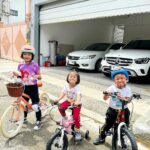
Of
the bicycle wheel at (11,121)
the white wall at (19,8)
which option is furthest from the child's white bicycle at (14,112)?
the white wall at (19,8)

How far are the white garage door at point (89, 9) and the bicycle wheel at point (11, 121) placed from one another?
15.8 feet

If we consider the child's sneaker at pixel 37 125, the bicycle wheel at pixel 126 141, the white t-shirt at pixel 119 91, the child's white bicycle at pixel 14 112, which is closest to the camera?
the bicycle wheel at pixel 126 141

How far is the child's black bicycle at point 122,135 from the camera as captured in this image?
3.25 meters

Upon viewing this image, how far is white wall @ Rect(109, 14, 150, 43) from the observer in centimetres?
1592

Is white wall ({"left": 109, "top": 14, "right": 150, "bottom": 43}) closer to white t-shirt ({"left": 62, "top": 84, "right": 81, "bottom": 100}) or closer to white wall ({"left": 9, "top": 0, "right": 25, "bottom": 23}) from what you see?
white wall ({"left": 9, "top": 0, "right": 25, "bottom": 23})

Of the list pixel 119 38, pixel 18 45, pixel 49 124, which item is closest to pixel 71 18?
pixel 18 45

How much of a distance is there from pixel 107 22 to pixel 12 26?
21.0 ft

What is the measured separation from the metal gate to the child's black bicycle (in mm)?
11320

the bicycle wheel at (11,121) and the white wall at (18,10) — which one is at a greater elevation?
the white wall at (18,10)

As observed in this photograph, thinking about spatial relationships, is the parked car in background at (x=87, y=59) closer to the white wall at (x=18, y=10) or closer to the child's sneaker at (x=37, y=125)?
the white wall at (x=18, y=10)

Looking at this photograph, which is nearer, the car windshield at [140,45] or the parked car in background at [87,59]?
the car windshield at [140,45]

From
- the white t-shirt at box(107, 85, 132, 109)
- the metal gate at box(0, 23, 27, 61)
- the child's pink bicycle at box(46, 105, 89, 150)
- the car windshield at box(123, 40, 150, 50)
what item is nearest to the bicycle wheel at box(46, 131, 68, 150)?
the child's pink bicycle at box(46, 105, 89, 150)

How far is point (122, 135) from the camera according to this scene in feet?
11.1

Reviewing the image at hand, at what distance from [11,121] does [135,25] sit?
1413cm
